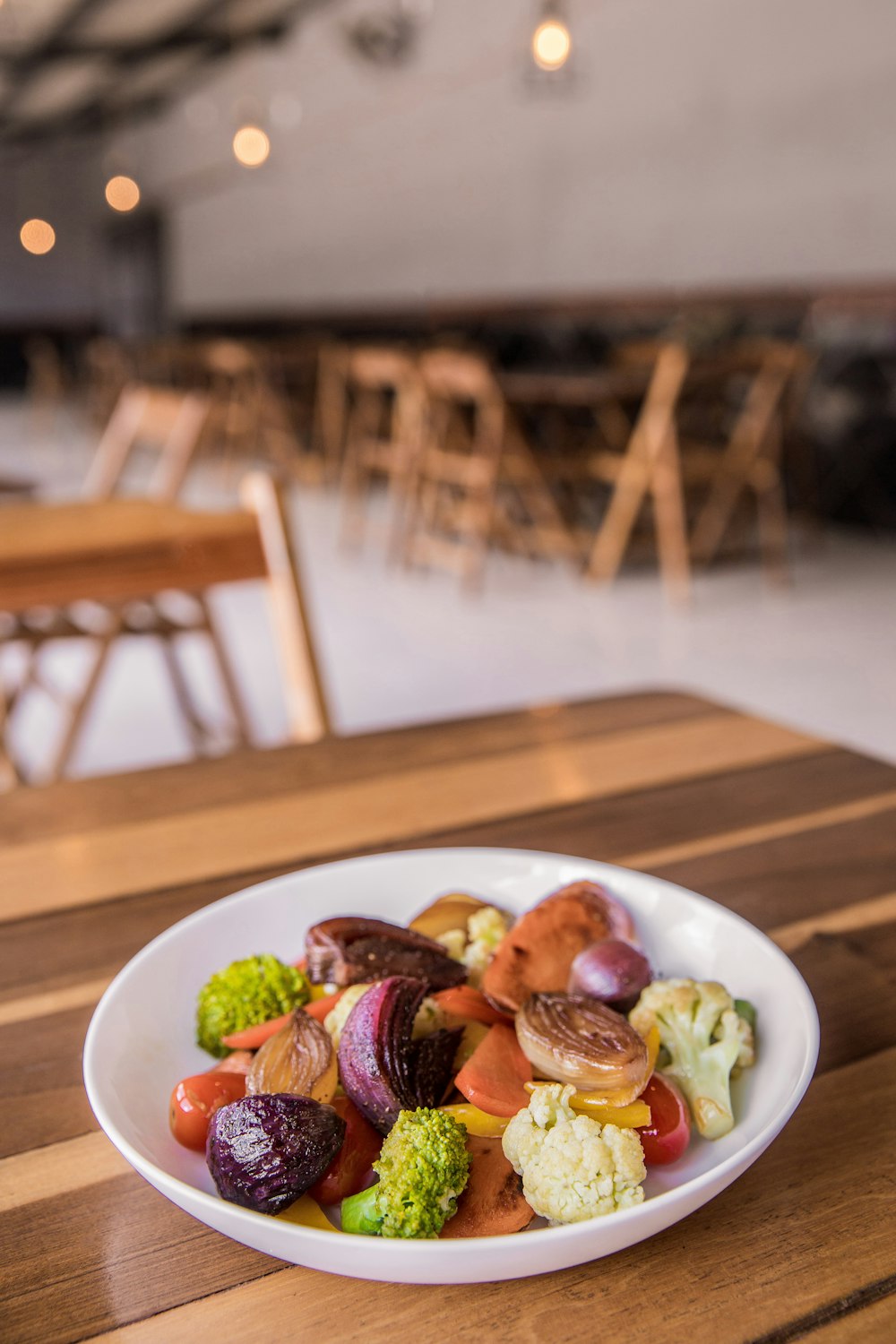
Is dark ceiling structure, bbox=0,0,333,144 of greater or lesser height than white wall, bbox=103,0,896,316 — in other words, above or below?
above

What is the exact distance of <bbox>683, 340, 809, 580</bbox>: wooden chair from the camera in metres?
3.99

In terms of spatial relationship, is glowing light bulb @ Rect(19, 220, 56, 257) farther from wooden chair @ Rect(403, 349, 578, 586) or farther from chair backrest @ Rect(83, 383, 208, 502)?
chair backrest @ Rect(83, 383, 208, 502)

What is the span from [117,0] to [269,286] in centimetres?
237

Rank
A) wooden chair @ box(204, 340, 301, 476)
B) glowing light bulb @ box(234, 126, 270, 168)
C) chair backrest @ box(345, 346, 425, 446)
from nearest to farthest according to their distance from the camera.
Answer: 1. chair backrest @ box(345, 346, 425, 446)
2. glowing light bulb @ box(234, 126, 270, 168)
3. wooden chair @ box(204, 340, 301, 476)

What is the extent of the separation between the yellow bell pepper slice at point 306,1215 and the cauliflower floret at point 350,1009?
0.07 metres

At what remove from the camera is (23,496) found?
89.9 inches

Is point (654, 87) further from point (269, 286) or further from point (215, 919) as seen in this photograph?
point (215, 919)

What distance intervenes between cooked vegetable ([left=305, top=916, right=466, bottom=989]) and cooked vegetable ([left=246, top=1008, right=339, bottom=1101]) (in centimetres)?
5

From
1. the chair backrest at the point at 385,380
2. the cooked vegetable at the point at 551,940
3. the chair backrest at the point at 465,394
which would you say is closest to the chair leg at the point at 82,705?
the cooked vegetable at the point at 551,940

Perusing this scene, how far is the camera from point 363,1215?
389 mm

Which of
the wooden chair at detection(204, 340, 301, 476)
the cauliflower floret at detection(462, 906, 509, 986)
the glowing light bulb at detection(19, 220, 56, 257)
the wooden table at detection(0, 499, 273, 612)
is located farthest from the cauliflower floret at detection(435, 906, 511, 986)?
the glowing light bulb at detection(19, 220, 56, 257)

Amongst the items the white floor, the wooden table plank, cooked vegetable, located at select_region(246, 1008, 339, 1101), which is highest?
cooked vegetable, located at select_region(246, 1008, 339, 1101)

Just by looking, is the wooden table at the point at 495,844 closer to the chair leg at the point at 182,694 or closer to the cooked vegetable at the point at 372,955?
the cooked vegetable at the point at 372,955

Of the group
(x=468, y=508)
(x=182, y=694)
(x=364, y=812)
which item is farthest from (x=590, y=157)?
(x=364, y=812)
